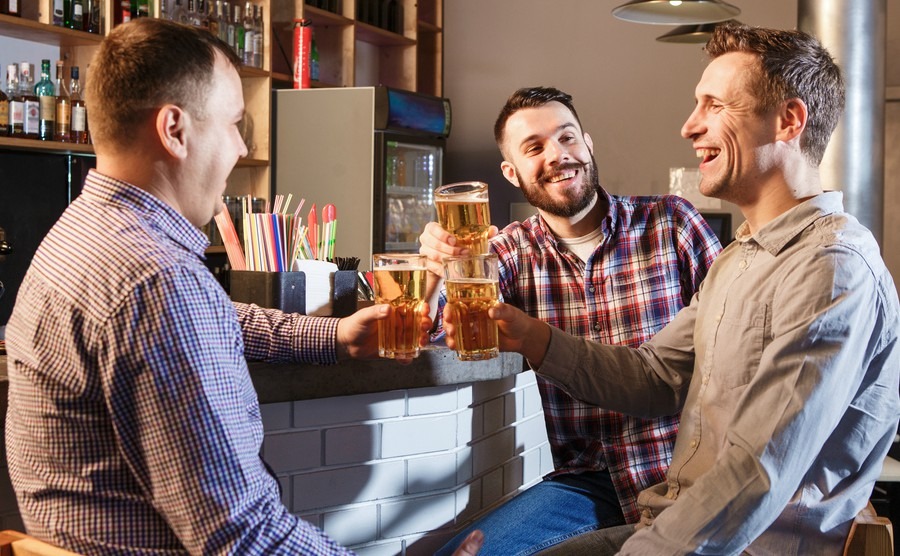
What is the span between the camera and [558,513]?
203 cm

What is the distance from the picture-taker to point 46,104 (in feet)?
13.8

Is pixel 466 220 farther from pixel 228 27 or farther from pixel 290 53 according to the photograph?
pixel 290 53

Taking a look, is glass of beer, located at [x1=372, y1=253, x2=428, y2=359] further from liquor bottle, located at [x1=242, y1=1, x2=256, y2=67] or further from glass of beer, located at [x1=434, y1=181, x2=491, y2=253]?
liquor bottle, located at [x1=242, y1=1, x2=256, y2=67]

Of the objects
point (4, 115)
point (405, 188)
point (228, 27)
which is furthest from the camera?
point (405, 188)

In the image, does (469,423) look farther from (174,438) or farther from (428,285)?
(174,438)

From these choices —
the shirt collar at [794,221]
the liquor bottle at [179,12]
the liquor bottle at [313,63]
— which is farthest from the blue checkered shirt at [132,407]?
the liquor bottle at [313,63]

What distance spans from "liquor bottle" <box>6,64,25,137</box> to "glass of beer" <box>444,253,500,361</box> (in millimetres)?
3157


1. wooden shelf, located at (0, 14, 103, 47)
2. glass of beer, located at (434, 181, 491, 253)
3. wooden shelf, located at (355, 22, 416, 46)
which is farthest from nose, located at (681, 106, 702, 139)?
wooden shelf, located at (355, 22, 416, 46)

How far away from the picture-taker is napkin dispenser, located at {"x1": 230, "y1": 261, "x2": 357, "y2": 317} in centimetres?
187

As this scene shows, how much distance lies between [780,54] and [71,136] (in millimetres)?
3544

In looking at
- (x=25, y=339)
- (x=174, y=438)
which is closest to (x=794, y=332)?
(x=174, y=438)

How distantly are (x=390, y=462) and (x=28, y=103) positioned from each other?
3.04 metres

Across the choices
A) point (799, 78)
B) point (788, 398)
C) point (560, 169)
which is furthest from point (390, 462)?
point (799, 78)

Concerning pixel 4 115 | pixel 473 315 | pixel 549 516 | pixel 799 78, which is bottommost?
pixel 549 516
